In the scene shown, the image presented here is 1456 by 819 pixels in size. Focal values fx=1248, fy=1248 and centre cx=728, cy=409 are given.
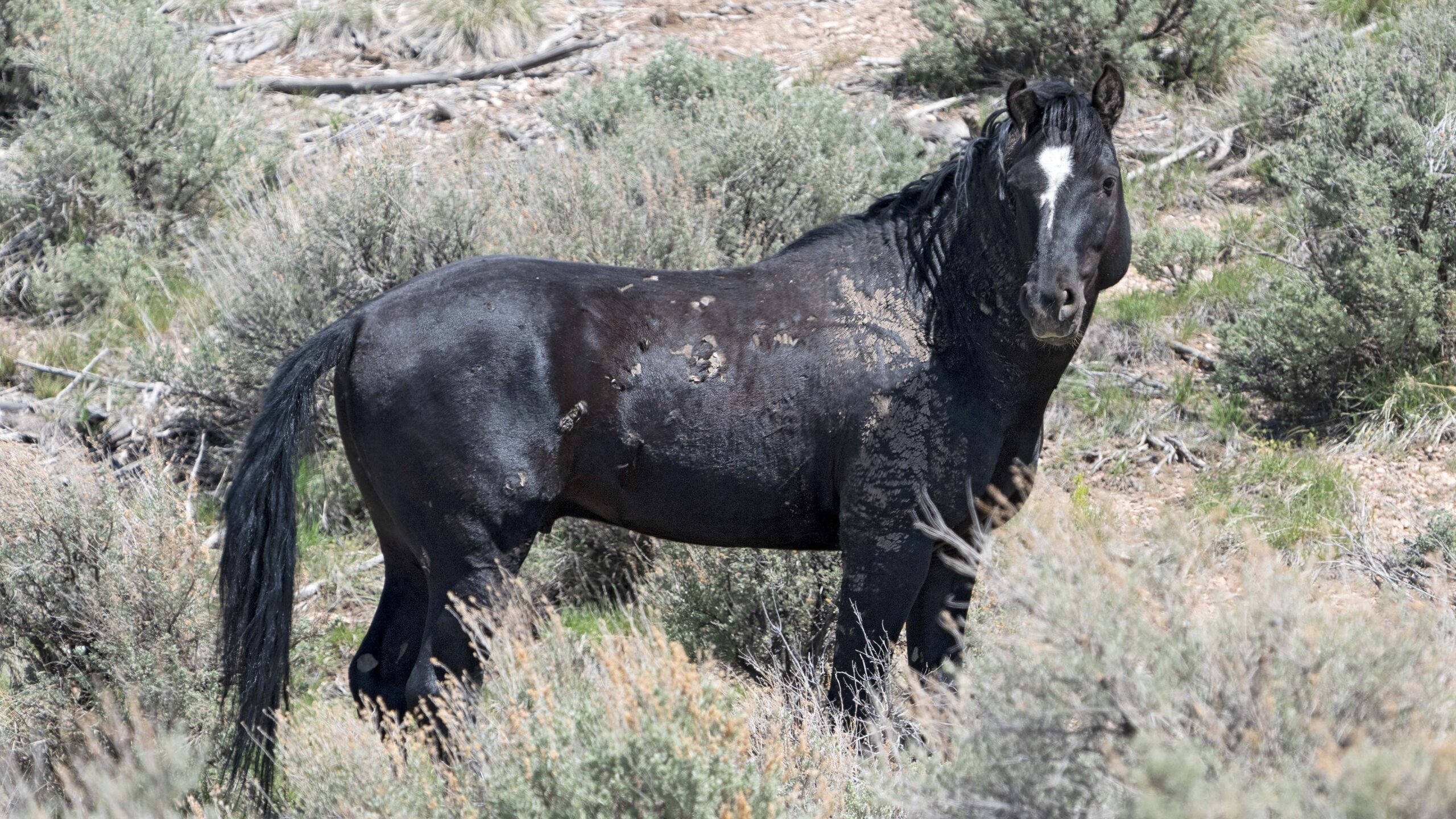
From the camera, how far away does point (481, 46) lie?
11.4 meters

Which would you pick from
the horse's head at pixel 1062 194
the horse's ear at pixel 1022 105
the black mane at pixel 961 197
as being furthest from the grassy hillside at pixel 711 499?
the horse's ear at pixel 1022 105

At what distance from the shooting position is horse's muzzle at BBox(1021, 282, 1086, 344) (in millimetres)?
3742

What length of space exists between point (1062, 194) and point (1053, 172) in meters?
0.08

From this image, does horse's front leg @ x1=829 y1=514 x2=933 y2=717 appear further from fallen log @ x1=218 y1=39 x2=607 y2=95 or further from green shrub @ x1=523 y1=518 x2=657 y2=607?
fallen log @ x1=218 y1=39 x2=607 y2=95

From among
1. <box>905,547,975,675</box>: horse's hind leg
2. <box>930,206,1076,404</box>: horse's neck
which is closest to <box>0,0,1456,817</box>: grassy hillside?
<box>905,547,975,675</box>: horse's hind leg

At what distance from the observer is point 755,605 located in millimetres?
5391

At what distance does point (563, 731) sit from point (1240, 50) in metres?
8.77

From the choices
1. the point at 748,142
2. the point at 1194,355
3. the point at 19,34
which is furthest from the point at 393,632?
the point at 19,34

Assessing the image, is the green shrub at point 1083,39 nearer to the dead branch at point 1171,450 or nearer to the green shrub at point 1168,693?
the dead branch at point 1171,450

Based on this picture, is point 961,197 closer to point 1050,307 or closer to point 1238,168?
point 1050,307

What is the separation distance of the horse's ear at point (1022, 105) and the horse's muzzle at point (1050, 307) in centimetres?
58

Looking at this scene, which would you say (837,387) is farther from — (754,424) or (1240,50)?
(1240,50)

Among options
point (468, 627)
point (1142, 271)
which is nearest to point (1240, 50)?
point (1142, 271)

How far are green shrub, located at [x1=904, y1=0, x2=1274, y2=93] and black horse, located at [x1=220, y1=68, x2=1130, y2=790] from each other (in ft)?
19.5
